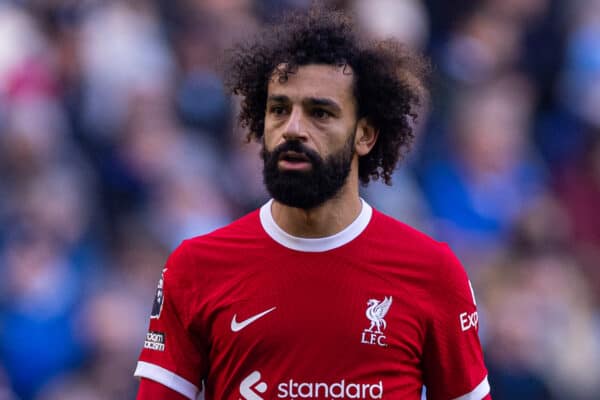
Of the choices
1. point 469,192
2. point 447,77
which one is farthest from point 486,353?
point 447,77

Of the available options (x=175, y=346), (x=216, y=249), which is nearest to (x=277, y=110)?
(x=216, y=249)

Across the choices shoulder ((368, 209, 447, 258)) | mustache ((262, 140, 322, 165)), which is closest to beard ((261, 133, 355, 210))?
mustache ((262, 140, 322, 165))

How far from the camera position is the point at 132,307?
7680 millimetres

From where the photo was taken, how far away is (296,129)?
4105 millimetres

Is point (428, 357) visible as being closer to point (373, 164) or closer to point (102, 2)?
point (373, 164)

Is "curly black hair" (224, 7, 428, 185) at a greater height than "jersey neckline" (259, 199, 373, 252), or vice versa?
"curly black hair" (224, 7, 428, 185)

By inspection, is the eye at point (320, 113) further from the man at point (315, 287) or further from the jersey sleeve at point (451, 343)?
the jersey sleeve at point (451, 343)

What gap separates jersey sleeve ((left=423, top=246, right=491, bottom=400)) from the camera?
4.24 m

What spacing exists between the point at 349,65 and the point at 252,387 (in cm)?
118

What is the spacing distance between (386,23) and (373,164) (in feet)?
14.5

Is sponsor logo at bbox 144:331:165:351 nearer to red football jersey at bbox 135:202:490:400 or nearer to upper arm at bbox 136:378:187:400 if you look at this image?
red football jersey at bbox 135:202:490:400

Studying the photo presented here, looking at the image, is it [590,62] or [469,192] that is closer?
[469,192]

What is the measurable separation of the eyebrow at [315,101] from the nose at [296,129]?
58mm

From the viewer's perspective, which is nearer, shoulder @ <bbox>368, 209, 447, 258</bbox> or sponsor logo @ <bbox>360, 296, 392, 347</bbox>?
sponsor logo @ <bbox>360, 296, 392, 347</bbox>
